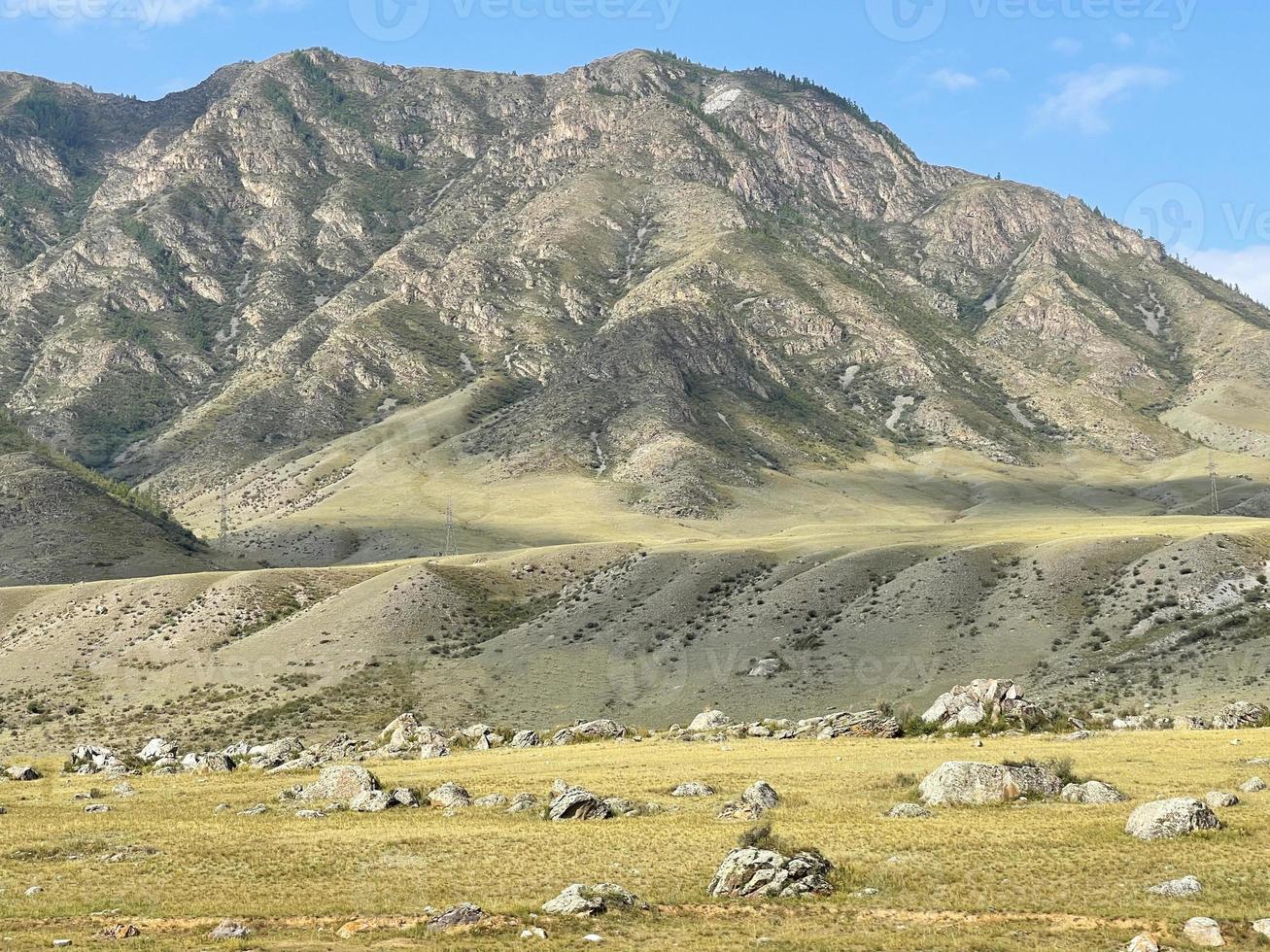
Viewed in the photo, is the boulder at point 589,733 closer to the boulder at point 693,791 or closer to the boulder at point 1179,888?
the boulder at point 693,791

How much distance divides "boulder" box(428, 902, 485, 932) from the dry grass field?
0.43 metres

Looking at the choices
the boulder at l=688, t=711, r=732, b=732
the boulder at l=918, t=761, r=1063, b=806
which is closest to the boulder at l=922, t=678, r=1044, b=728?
the boulder at l=688, t=711, r=732, b=732

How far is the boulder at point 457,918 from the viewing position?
24158mm

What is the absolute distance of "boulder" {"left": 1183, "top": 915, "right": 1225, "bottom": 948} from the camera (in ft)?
69.8

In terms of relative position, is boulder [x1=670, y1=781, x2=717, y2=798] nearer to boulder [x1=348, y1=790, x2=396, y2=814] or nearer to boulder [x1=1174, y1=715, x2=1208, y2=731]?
boulder [x1=348, y1=790, x2=396, y2=814]

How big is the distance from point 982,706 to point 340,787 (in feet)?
119

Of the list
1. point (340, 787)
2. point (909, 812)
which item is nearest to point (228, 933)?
point (340, 787)

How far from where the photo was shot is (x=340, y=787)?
1777 inches

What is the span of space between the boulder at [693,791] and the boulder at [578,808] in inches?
163

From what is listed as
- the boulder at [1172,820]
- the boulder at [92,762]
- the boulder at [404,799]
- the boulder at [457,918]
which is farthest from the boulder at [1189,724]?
the boulder at [92,762]

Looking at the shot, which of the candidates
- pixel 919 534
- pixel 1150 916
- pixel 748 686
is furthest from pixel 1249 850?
pixel 919 534

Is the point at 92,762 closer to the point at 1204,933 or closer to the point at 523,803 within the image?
the point at 523,803

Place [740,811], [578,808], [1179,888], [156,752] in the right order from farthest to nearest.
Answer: [156,752], [578,808], [740,811], [1179,888]

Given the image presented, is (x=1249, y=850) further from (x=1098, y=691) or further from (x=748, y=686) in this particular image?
(x=748, y=686)
